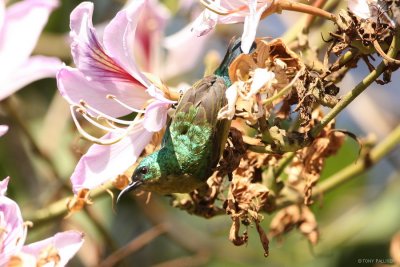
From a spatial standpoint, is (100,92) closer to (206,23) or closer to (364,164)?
(206,23)

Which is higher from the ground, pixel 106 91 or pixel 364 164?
pixel 106 91

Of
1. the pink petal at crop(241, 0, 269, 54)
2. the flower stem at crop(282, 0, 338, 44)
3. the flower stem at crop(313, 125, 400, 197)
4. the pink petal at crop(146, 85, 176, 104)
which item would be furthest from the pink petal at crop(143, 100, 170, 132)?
the flower stem at crop(313, 125, 400, 197)

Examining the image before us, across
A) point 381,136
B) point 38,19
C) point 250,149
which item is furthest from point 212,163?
point 381,136

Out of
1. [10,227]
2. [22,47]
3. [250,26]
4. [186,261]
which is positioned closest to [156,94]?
[250,26]

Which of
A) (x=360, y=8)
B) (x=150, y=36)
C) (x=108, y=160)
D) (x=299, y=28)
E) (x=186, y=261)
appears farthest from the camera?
(x=150, y=36)

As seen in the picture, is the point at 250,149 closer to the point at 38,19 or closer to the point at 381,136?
the point at 38,19

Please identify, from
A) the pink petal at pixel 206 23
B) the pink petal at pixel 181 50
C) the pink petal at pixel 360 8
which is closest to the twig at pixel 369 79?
the pink petal at pixel 360 8

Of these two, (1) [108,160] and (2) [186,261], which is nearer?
(1) [108,160]

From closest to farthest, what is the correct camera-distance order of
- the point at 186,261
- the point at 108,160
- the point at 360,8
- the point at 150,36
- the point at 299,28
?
the point at 360,8, the point at 108,160, the point at 299,28, the point at 186,261, the point at 150,36
